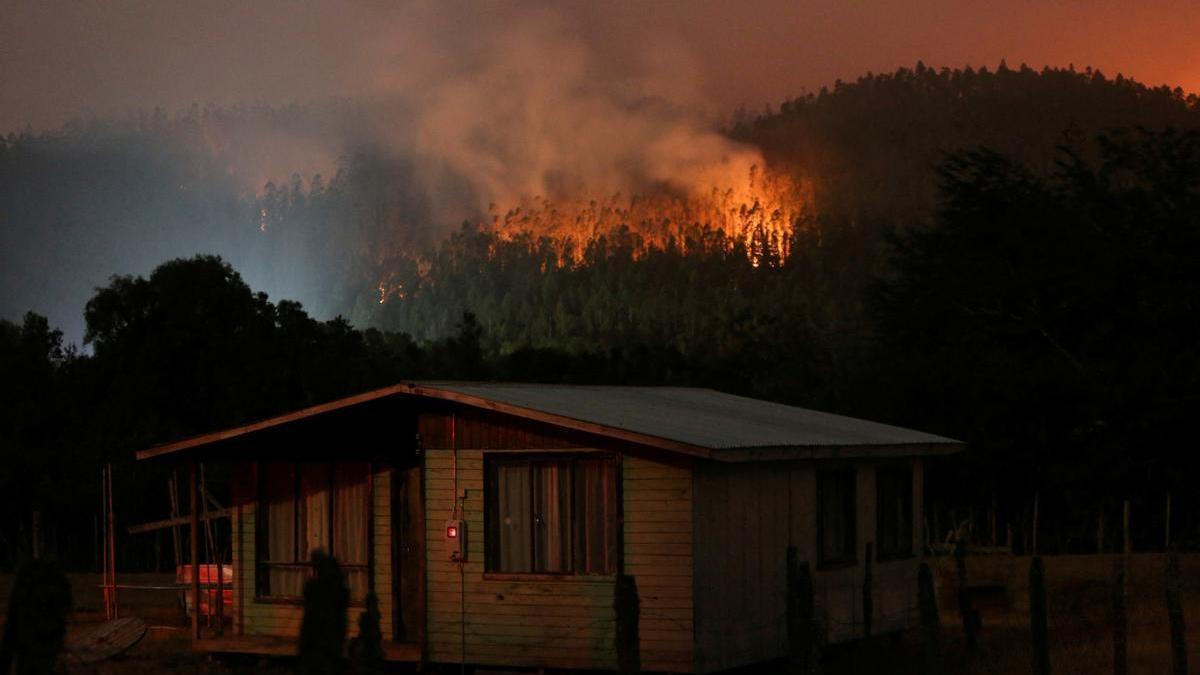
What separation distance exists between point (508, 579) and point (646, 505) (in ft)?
5.78

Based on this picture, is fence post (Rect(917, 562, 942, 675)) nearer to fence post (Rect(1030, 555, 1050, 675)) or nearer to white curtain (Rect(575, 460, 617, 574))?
fence post (Rect(1030, 555, 1050, 675))

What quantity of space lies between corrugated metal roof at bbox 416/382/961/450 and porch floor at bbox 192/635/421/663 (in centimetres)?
289

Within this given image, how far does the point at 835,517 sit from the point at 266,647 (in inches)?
268

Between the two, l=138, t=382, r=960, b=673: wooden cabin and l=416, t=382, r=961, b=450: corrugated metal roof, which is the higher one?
l=416, t=382, r=961, b=450: corrugated metal roof

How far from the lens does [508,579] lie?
17.8 meters

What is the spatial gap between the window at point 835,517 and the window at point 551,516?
315cm

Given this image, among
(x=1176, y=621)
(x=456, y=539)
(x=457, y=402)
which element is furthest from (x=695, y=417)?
(x=1176, y=621)

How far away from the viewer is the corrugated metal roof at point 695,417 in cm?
1762

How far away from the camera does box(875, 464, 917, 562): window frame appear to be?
69.2ft

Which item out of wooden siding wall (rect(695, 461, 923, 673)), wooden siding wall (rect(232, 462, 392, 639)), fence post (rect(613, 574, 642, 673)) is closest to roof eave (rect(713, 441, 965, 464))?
wooden siding wall (rect(695, 461, 923, 673))

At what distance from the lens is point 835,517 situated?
786 inches

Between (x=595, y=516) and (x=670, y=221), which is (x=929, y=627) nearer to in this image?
(x=595, y=516)

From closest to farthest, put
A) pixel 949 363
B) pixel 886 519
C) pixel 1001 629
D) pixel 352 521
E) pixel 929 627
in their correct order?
pixel 929 627, pixel 352 521, pixel 886 519, pixel 1001 629, pixel 949 363

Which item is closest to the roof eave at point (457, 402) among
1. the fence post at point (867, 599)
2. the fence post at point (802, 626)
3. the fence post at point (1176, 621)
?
the fence post at point (802, 626)
